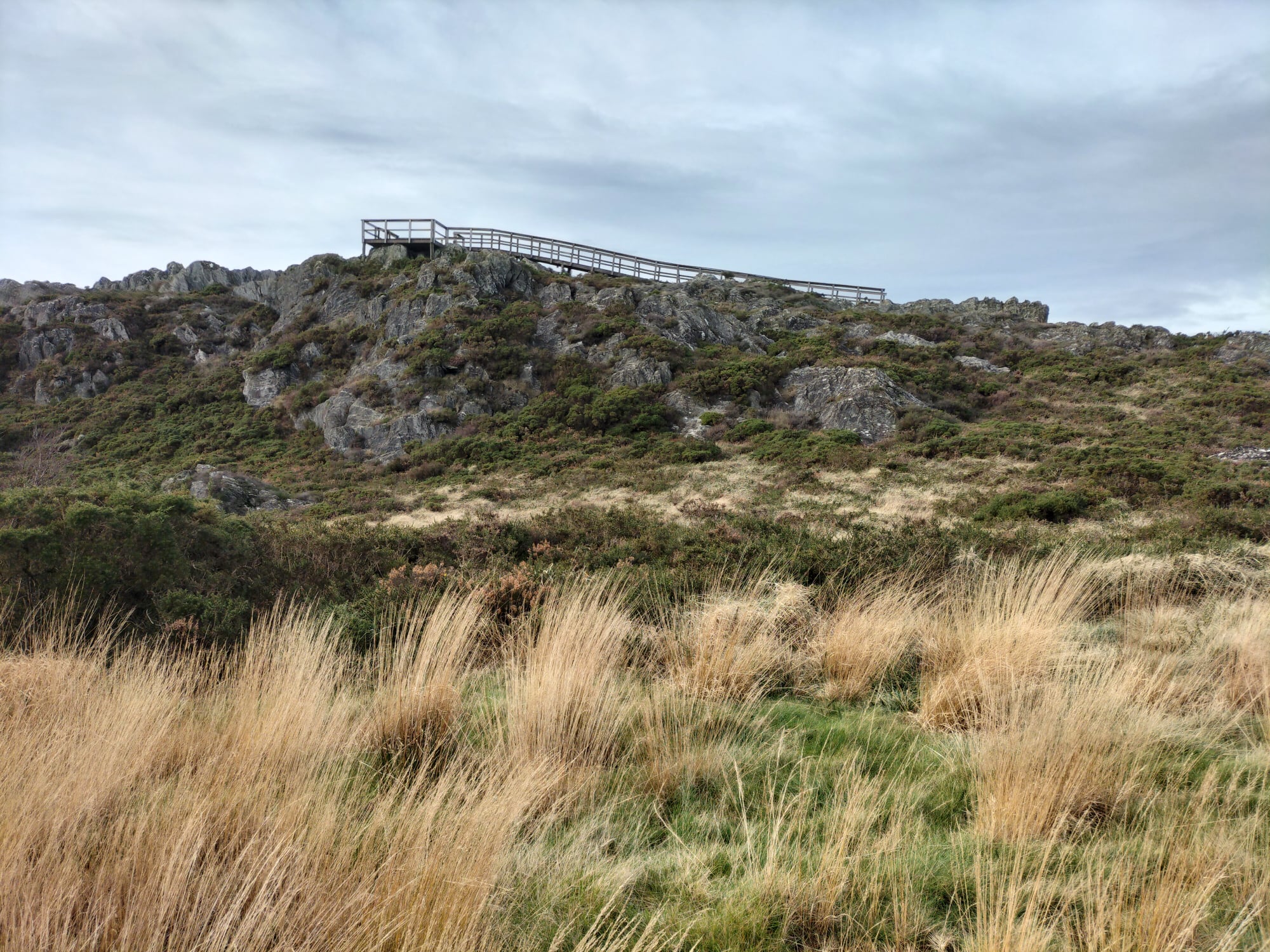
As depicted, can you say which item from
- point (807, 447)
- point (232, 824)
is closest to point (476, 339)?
point (807, 447)

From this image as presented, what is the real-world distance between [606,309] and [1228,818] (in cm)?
3483

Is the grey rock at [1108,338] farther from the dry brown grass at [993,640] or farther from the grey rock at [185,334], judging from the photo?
the grey rock at [185,334]

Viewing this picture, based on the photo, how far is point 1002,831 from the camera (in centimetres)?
266

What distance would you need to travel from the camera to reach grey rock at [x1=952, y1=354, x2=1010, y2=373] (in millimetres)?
33250

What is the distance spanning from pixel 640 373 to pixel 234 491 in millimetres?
16834

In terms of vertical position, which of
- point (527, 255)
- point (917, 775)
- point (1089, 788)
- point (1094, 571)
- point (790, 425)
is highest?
point (527, 255)

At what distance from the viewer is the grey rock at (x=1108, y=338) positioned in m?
37.0

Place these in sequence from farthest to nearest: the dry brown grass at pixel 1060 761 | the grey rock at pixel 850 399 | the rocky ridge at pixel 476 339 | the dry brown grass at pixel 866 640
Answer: the rocky ridge at pixel 476 339, the grey rock at pixel 850 399, the dry brown grass at pixel 866 640, the dry brown grass at pixel 1060 761

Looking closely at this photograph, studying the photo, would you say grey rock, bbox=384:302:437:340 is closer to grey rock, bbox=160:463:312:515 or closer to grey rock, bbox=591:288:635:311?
grey rock, bbox=591:288:635:311

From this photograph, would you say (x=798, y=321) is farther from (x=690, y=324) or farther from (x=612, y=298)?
(x=612, y=298)

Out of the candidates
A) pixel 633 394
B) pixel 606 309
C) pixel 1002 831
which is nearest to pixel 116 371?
pixel 606 309

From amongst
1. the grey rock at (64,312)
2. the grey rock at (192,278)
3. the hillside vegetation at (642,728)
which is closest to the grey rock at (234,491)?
the hillside vegetation at (642,728)

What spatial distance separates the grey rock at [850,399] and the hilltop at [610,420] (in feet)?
0.42

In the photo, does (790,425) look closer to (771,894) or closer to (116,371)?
(771,894)
